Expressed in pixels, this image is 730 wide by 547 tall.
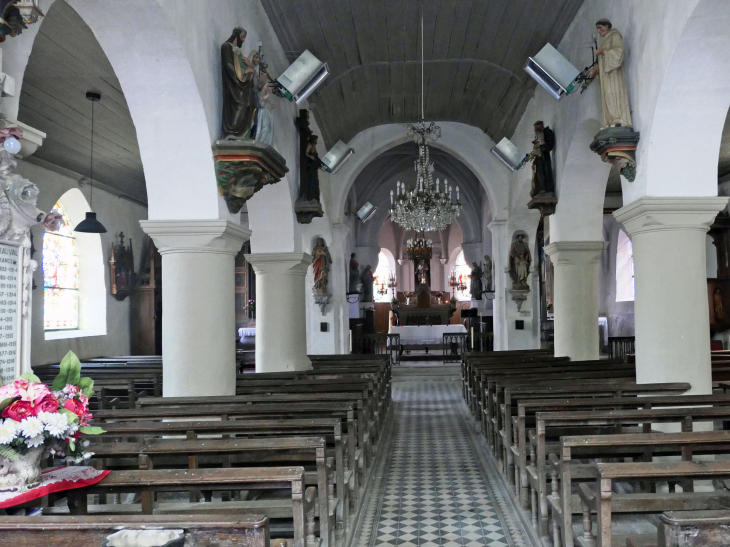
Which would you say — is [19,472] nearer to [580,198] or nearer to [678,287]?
[678,287]

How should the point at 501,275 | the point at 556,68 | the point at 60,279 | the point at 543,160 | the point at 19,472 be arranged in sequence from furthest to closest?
1. the point at 501,275
2. the point at 60,279
3. the point at 543,160
4. the point at 556,68
5. the point at 19,472

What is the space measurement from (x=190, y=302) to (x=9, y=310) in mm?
3002

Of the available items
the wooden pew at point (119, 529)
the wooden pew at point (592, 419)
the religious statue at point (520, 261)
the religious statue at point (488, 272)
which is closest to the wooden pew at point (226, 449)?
the wooden pew at point (119, 529)

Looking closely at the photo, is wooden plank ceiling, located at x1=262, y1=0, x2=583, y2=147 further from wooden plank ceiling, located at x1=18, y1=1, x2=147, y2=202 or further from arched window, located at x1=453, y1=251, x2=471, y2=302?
arched window, located at x1=453, y1=251, x2=471, y2=302

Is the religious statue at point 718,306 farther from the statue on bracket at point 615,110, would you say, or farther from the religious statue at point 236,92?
the religious statue at point 236,92

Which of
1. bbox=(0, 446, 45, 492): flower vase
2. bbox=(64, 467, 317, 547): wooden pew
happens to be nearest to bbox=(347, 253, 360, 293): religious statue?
bbox=(64, 467, 317, 547): wooden pew

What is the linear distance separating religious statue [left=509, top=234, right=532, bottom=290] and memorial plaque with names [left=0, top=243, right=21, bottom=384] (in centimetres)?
1268

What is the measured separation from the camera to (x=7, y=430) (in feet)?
8.74

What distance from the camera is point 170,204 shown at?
6.36 m

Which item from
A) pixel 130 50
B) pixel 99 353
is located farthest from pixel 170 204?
pixel 99 353

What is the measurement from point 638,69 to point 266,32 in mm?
4699

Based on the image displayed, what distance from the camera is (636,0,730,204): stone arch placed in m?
5.82

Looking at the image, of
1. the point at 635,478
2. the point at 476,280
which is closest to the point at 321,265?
the point at 476,280

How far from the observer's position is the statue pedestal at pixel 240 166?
6.21 m
